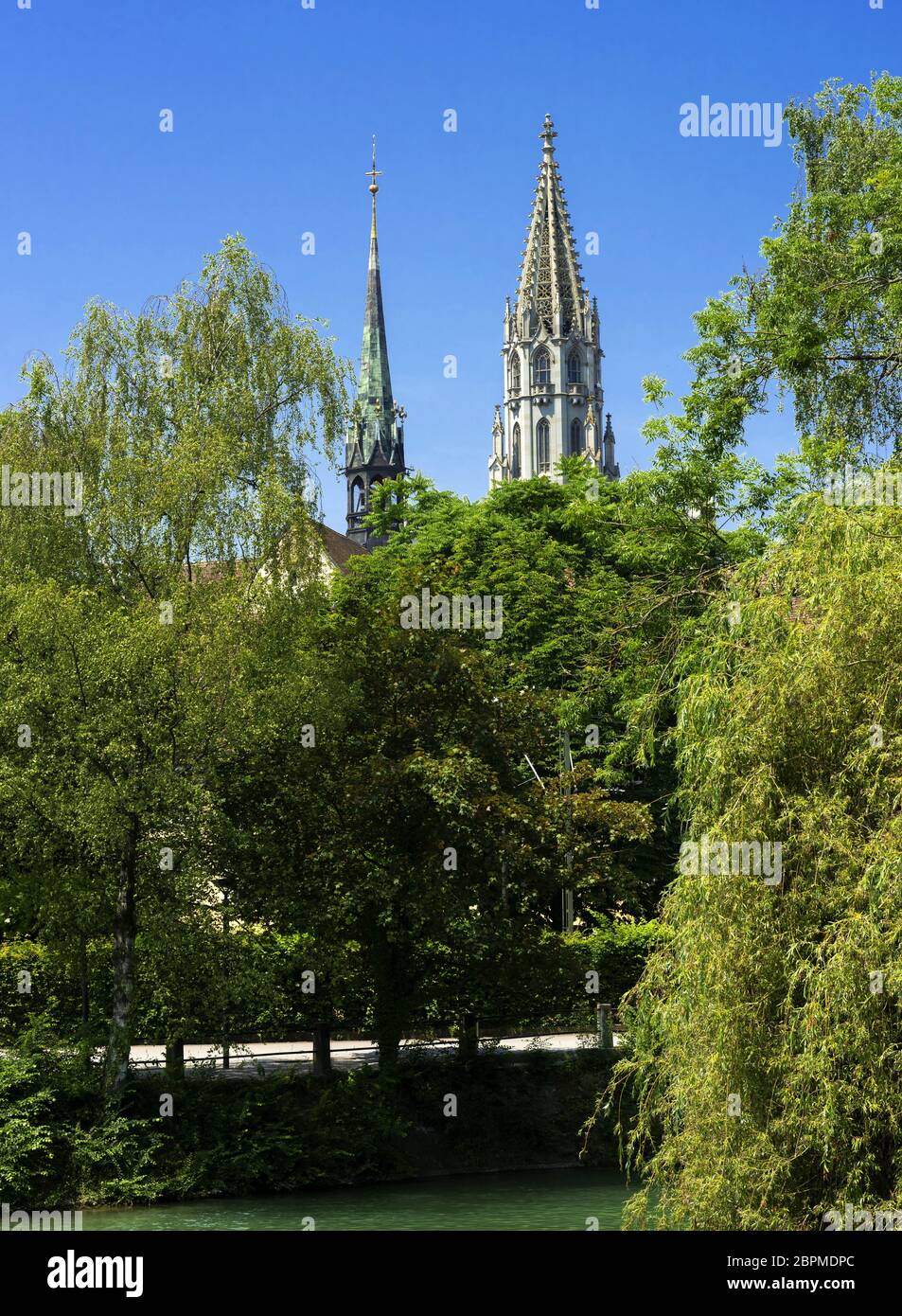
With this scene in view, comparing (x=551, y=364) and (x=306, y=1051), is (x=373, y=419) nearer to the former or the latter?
(x=551, y=364)

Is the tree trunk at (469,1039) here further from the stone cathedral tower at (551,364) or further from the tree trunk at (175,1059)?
the stone cathedral tower at (551,364)

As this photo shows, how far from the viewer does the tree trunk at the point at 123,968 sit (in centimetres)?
2952

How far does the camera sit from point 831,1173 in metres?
15.6

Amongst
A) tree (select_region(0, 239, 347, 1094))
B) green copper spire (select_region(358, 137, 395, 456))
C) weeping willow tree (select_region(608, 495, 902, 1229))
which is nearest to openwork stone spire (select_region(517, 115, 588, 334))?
green copper spire (select_region(358, 137, 395, 456))

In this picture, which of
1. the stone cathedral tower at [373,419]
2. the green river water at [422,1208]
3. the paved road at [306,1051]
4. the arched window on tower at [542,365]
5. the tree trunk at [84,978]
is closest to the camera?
the green river water at [422,1208]

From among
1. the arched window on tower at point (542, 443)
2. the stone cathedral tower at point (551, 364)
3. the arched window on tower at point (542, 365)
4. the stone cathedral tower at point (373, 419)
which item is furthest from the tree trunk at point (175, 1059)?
the arched window on tower at point (542, 443)

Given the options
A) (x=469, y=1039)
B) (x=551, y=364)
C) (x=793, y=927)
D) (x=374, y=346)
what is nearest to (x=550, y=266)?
(x=551, y=364)

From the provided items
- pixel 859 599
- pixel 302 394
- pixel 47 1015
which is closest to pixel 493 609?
pixel 302 394

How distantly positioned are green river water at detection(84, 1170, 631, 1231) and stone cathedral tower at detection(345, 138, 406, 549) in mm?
67351

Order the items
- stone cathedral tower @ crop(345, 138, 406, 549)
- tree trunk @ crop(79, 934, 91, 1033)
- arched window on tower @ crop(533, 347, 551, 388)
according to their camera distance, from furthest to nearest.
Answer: arched window on tower @ crop(533, 347, 551, 388), stone cathedral tower @ crop(345, 138, 406, 549), tree trunk @ crop(79, 934, 91, 1033)

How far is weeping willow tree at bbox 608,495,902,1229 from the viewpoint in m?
15.4

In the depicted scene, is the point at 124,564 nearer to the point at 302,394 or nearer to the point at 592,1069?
the point at 302,394

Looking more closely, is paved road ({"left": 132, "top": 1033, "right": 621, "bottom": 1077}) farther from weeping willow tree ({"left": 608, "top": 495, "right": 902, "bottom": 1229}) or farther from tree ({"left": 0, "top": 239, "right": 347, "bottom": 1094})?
weeping willow tree ({"left": 608, "top": 495, "right": 902, "bottom": 1229})

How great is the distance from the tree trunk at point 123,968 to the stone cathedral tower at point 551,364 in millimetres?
103369
